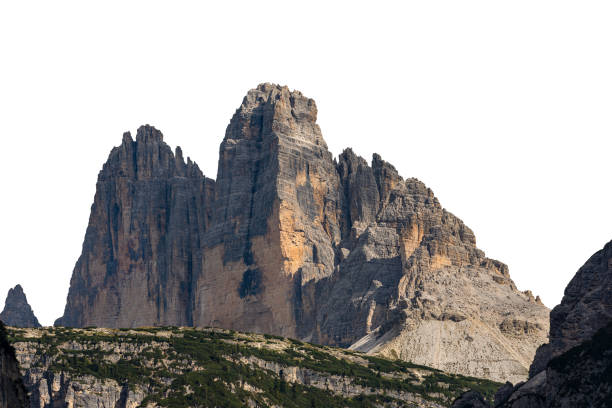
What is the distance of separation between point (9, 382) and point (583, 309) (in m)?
59.7

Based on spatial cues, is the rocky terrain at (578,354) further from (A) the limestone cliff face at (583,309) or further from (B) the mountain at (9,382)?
(B) the mountain at (9,382)

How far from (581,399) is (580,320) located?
12.2m

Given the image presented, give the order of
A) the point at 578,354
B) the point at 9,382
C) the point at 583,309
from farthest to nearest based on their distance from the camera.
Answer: the point at 583,309 → the point at 578,354 → the point at 9,382

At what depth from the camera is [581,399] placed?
121375mm

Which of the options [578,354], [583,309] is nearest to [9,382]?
[578,354]

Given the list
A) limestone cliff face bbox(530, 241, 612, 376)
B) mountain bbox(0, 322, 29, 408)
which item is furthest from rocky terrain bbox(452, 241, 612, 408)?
mountain bbox(0, 322, 29, 408)

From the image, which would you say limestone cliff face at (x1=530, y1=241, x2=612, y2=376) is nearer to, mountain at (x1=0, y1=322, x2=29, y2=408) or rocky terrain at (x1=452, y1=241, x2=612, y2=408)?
rocky terrain at (x1=452, y1=241, x2=612, y2=408)

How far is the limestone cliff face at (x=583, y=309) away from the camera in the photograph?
131 metres

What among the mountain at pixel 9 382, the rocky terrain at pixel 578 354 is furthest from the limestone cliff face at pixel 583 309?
the mountain at pixel 9 382

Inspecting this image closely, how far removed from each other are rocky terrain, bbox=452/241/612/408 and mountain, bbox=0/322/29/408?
50579mm

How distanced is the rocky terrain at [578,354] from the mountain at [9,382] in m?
50.6

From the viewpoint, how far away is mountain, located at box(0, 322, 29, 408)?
320ft

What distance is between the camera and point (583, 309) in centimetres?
13250

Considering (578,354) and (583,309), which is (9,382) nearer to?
(578,354)
